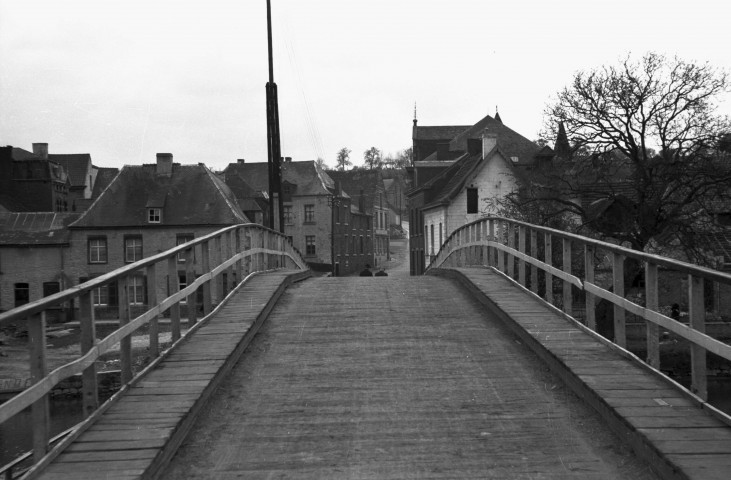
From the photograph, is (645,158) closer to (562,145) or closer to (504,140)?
(562,145)

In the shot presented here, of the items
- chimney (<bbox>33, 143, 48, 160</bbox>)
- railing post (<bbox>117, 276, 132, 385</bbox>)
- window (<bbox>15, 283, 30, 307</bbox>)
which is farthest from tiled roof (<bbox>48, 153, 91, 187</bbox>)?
railing post (<bbox>117, 276, 132, 385</bbox>)

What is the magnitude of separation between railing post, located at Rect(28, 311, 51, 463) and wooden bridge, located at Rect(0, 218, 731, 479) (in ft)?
0.04

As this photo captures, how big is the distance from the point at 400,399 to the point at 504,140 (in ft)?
213

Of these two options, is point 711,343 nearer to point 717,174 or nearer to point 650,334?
point 650,334

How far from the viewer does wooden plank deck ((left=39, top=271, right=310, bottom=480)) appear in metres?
5.09

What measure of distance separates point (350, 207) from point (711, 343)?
78.8 m

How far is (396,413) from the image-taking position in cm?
668

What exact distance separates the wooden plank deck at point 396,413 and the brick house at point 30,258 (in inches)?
1904

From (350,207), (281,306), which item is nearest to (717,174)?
(281,306)

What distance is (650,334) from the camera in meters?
7.02

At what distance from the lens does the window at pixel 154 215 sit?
5856 centimetres

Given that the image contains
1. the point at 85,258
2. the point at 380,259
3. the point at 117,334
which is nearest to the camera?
the point at 117,334

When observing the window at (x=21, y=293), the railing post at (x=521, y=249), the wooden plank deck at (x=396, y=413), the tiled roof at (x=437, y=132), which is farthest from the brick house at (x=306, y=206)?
the wooden plank deck at (x=396, y=413)

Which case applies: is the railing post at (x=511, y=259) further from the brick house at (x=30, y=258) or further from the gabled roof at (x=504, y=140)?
the gabled roof at (x=504, y=140)
